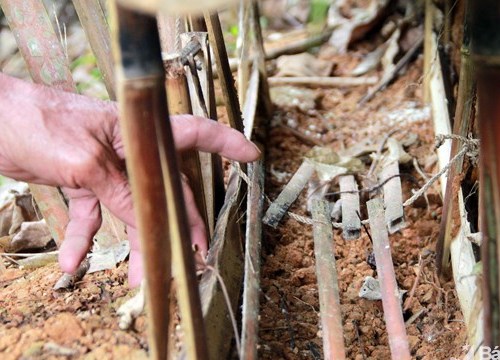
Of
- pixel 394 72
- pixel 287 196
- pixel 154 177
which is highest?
pixel 394 72

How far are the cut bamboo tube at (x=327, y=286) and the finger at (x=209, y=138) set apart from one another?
443 millimetres

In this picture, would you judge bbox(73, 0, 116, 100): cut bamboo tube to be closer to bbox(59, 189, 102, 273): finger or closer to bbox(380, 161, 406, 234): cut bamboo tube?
bbox(59, 189, 102, 273): finger

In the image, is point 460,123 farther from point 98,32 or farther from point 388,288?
point 98,32

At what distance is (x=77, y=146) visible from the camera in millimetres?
1396

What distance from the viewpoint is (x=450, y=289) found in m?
2.02

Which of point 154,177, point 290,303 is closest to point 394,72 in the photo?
point 290,303

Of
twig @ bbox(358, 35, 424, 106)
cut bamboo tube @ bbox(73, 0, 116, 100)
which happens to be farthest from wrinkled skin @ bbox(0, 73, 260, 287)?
twig @ bbox(358, 35, 424, 106)

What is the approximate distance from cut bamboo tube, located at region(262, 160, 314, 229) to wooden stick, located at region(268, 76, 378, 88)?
1.11 m

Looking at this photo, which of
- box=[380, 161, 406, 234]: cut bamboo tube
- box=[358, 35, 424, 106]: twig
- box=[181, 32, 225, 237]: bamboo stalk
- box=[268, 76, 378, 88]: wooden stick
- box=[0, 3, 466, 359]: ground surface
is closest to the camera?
box=[0, 3, 466, 359]: ground surface

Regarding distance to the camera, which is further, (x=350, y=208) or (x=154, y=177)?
(x=350, y=208)

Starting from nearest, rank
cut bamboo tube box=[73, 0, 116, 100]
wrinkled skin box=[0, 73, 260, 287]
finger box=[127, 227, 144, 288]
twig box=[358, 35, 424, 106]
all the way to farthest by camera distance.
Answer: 1. wrinkled skin box=[0, 73, 260, 287]
2. finger box=[127, 227, 144, 288]
3. cut bamboo tube box=[73, 0, 116, 100]
4. twig box=[358, 35, 424, 106]

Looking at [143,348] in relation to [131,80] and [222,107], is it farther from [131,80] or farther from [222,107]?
[222,107]

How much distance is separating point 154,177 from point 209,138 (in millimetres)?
491

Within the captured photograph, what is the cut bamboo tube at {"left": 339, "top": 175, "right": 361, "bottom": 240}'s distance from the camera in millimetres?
2266
